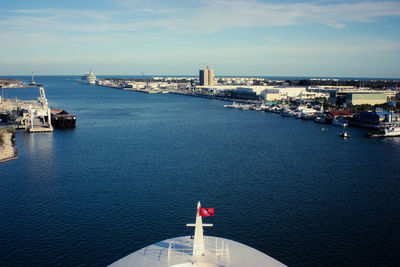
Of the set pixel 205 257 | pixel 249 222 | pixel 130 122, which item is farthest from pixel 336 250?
pixel 130 122

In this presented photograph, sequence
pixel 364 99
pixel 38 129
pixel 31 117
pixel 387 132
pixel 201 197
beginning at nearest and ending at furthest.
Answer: pixel 201 197
pixel 387 132
pixel 38 129
pixel 31 117
pixel 364 99

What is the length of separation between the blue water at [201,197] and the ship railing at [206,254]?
278 centimetres

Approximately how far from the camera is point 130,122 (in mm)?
34469

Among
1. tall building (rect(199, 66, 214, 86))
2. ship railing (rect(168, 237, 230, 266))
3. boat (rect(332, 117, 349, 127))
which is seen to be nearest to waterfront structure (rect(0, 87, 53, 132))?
ship railing (rect(168, 237, 230, 266))

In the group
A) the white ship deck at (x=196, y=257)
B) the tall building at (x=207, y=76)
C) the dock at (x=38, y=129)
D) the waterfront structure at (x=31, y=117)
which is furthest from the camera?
the tall building at (x=207, y=76)

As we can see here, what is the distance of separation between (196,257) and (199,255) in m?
0.09

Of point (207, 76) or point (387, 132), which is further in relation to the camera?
point (207, 76)

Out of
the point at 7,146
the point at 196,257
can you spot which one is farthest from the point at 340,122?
the point at 196,257

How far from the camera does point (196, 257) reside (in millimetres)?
6422

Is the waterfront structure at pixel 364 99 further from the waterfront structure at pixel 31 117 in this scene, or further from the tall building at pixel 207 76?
the tall building at pixel 207 76

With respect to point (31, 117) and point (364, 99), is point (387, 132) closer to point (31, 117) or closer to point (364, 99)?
point (364, 99)

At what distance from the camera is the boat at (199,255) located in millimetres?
6277

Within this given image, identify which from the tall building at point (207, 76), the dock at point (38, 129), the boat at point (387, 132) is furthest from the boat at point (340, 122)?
the tall building at point (207, 76)

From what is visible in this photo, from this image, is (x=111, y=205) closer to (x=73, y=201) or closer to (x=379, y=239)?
(x=73, y=201)
